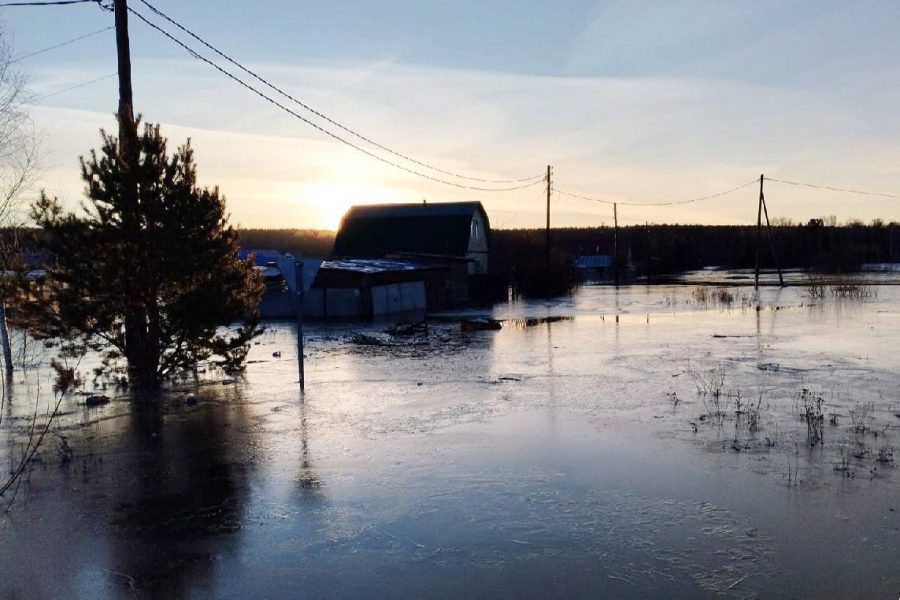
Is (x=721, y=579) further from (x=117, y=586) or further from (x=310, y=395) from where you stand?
(x=310, y=395)

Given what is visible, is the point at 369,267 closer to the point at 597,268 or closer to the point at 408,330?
the point at 408,330

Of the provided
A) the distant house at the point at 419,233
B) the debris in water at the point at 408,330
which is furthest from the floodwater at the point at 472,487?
the distant house at the point at 419,233

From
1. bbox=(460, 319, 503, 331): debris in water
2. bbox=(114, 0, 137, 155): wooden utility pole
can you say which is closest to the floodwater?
bbox=(114, 0, 137, 155): wooden utility pole

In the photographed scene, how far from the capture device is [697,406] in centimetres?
1284

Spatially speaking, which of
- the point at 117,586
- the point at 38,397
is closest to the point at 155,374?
the point at 38,397

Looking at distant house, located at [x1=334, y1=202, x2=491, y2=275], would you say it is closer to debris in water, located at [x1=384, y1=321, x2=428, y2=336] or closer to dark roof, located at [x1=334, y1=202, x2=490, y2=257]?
dark roof, located at [x1=334, y1=202, x2=490, y2=257]

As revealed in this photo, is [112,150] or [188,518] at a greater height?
[112,150]

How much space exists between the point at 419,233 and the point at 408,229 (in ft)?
3.85

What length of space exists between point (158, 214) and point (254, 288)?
8.17 ft

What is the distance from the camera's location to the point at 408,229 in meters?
52.3

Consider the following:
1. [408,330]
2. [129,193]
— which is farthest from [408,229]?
[129,193]

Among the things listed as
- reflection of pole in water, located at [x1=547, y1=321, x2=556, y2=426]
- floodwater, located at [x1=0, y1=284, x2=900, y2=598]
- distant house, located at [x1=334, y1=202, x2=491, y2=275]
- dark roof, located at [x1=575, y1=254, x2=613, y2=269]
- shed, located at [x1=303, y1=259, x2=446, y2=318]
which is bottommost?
floodwater, located at [x1=0, y1=284, x2=900, y2=598]

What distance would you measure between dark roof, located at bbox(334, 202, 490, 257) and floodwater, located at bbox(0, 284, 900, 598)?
33.5 m

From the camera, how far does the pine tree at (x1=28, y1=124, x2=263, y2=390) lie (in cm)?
1447
